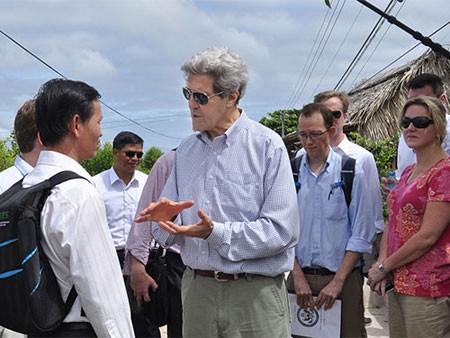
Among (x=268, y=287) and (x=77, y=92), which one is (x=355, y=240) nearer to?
(x=268, y=287)

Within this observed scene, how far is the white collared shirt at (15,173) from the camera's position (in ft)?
11.5

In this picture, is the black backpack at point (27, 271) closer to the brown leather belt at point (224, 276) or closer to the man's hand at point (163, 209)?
the man's hand at point (163, 209)

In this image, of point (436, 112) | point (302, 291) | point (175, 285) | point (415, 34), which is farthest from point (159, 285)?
point (415, 34)

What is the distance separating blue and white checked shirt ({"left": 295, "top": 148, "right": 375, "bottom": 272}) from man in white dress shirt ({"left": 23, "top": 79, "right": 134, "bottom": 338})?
174 centimetres

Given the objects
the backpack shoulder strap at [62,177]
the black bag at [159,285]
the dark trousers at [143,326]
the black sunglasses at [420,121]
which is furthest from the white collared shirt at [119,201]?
the backpack shoulder strap at [62,177]

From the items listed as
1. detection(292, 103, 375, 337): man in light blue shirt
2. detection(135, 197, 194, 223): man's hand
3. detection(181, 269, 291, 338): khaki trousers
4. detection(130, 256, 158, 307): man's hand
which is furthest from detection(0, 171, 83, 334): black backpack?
detection(292, 103, 375, 337): man in light blue shirt

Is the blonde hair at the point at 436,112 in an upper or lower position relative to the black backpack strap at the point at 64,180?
upper

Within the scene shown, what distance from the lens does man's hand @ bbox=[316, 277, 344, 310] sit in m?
3.85

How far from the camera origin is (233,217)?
10.1 feet

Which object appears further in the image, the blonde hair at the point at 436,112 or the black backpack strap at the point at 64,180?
the blonde hair at the point at 436,112

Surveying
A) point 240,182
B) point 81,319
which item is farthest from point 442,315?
point 81,319

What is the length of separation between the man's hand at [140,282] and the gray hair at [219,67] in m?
1.63

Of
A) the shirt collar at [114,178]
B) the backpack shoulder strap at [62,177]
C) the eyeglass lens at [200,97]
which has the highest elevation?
the shirt collar at [114,178]

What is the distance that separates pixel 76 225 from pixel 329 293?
199cm
